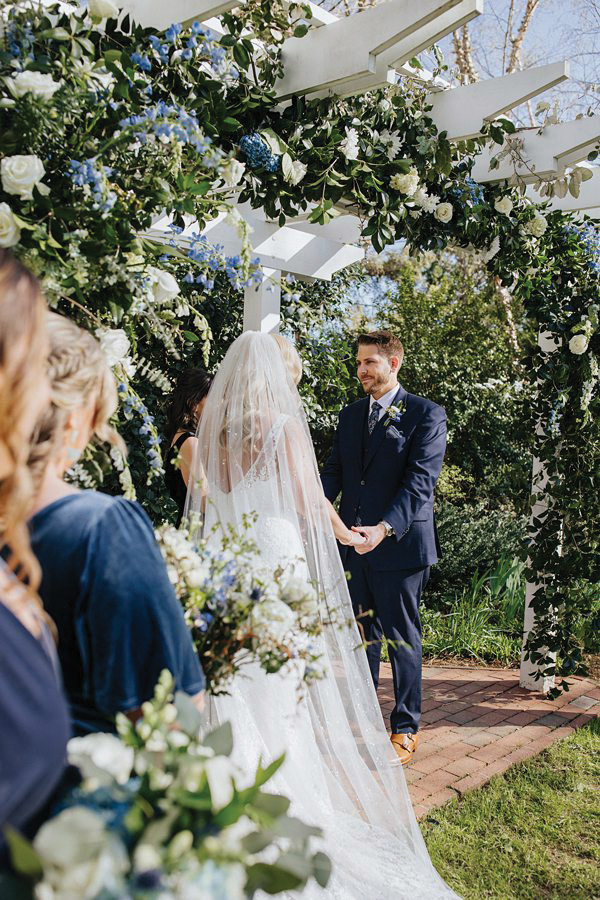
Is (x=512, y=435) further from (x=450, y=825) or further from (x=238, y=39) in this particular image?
(x=238, y=39)

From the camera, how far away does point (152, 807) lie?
1.03 m

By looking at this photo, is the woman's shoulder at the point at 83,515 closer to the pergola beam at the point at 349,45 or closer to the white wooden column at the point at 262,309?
the pergola beam at the point at 349,45

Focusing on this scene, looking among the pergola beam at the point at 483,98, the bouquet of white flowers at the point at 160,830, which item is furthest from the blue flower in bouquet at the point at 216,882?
the pergola beam at the point at 483,98

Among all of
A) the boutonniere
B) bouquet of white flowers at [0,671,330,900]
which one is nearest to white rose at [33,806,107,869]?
bouquet of white flowers at [0,671,330,900]

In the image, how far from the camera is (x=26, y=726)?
93cm

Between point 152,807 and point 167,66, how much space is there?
2236 millimetres

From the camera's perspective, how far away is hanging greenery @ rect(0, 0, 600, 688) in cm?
202

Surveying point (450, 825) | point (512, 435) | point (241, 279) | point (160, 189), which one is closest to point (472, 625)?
point (512, 435)

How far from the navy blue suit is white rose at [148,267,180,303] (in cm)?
182

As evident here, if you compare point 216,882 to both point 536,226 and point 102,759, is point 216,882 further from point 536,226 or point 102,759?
point 536,226

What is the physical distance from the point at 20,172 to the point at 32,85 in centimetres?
22

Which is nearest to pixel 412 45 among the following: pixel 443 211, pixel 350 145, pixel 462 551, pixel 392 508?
pixel 350 145

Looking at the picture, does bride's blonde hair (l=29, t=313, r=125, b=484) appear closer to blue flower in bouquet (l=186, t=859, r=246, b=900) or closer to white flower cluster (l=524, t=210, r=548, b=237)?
blue flower in bouquet (l=186, t=859, r=246, b=900)

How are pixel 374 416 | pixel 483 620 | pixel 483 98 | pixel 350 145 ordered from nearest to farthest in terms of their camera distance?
pixel 350 145, pixel 483 98, pixel 374 416, pixel 483 620
